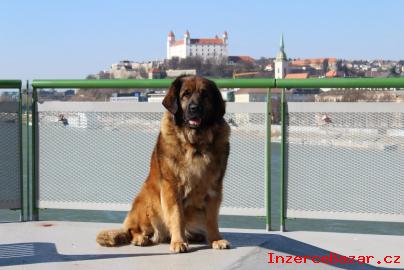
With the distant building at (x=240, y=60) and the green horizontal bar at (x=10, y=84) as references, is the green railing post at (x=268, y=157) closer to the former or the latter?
the green horizontal bar at (x=10, y=84)

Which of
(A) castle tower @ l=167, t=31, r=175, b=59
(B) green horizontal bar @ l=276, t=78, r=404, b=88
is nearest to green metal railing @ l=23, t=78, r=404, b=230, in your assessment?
(B) green horizontal bar @ l=276, t=78, r=404, b=88

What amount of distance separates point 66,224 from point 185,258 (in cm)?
179

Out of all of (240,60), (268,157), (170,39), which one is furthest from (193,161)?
(170,39)

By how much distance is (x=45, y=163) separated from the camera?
21.5 ft

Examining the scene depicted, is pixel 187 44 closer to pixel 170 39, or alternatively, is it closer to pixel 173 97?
pixel 170 39

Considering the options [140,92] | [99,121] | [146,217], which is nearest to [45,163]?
[99,121]

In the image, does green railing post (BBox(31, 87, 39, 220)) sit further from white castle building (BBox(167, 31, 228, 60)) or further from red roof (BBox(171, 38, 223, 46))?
red roof (BBox(171, 38, 223, 46))

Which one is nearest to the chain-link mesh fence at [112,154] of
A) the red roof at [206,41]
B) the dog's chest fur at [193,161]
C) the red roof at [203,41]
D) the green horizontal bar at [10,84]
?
the green horizontal bar at [10,84]

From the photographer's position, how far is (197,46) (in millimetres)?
182375

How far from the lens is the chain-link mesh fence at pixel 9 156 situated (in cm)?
634

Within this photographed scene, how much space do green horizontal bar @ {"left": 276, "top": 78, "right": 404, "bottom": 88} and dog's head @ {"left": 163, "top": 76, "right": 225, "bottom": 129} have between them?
1.20m

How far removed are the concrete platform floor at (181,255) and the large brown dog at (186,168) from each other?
0.53ft

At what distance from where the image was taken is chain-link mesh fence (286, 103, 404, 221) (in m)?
5.83

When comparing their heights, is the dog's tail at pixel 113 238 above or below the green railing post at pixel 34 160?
below
